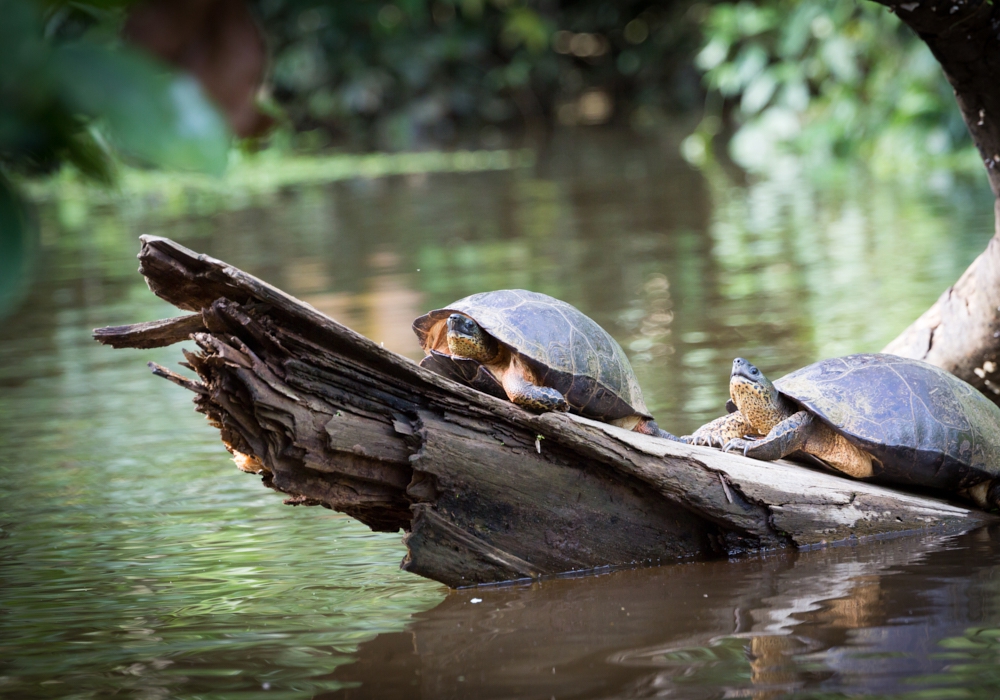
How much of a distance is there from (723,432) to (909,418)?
0.66 meters

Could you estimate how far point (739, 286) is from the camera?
814cm

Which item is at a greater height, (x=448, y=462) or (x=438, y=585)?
(x=448, y=462)

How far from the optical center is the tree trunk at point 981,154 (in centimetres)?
384

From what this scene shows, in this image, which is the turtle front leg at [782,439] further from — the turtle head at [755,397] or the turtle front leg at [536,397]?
the turtle front leg at [536,397]

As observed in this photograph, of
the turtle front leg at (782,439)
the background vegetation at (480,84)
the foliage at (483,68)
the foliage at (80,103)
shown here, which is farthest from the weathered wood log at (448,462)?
the foliage at (483,68)

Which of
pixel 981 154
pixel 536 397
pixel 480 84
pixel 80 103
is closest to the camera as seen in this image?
pixel 80 103

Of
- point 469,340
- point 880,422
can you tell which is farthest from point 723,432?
point 469,340

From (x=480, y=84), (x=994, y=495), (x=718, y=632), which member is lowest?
(x=718, y=632)

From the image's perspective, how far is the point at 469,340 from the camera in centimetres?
349

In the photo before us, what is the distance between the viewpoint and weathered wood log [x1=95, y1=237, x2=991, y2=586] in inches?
115

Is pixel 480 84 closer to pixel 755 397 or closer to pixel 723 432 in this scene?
pixel 723 432

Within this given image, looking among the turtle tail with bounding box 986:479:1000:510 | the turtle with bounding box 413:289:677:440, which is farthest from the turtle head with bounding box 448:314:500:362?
the turtle tail with bounding box 986:479:1000:510

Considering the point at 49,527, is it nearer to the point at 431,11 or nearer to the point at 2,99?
the point at 2,99

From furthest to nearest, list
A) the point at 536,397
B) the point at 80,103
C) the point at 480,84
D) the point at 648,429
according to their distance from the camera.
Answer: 1. the point at 480,84
2. the point at 648,429
3. the point at 536,397
4. the point at 80,103
